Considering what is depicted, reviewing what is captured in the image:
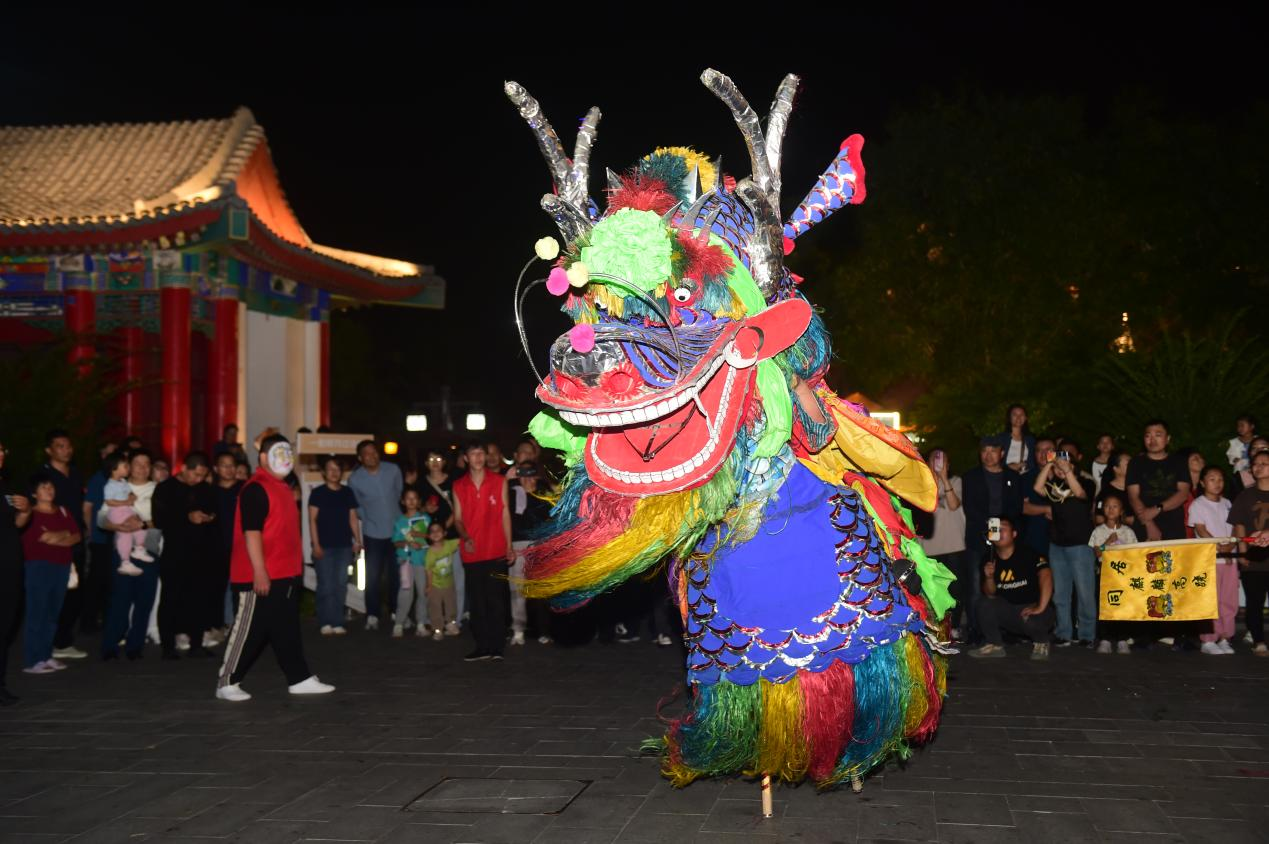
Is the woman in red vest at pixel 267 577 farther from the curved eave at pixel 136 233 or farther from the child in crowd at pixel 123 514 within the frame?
the curved eave at pixel 136 233

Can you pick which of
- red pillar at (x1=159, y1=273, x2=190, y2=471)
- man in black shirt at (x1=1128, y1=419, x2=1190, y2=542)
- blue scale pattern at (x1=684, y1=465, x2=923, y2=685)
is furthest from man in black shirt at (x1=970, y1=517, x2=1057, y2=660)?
red pillar at (x1=159, y1=273, x2=190, y2=471)

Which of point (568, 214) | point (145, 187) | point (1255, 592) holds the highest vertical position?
point (145, 187)

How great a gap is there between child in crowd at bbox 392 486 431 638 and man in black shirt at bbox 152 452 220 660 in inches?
67.8

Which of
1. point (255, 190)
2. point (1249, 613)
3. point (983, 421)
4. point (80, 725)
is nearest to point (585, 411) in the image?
point (80, 725)

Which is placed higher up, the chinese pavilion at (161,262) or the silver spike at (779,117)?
the chinese pavilion at (161,262)

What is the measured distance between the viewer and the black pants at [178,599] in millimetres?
9316

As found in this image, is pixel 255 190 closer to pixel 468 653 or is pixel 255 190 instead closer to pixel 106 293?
pixel 106 293

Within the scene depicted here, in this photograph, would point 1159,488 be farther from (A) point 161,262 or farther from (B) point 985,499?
(A) point 161,262

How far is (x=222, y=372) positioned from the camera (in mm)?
16875

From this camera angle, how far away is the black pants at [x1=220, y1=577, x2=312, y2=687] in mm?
7543

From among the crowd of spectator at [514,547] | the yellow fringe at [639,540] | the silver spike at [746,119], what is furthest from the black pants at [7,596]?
the silver spike at [746,119]

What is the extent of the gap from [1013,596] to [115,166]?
13432 millimetres

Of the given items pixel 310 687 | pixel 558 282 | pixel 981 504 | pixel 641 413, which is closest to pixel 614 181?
pixel 558 282

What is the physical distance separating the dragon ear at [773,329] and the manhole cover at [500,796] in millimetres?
2015
